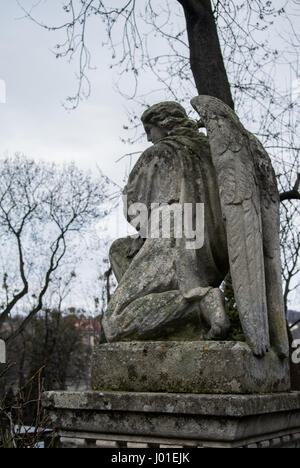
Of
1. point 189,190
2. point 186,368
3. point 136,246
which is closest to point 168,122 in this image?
point 189,190

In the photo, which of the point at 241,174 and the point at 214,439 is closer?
the point at 214,439

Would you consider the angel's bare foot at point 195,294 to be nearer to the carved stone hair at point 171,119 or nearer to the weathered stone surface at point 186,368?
the weathered stone surface at point 186,368

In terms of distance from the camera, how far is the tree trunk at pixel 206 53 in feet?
30.0

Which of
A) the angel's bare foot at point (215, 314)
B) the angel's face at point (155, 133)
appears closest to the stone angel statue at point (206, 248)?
the angel's bare foot at point (215, 314)

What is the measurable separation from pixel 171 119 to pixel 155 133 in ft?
0.59

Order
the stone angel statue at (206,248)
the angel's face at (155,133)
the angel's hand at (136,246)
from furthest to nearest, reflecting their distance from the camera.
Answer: the angel's face at (155,133) → the angel's hand at (136,246) → the stone angel statue at (206,248)

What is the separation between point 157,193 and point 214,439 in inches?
72.3

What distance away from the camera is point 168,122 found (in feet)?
A: 15.6

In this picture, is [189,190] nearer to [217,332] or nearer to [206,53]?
[217,332]

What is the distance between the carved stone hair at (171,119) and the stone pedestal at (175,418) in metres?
2.05

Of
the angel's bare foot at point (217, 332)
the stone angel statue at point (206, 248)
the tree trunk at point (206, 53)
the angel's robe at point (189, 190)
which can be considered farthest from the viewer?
the tree trunk at point (206, 53)

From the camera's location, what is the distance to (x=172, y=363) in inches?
151
